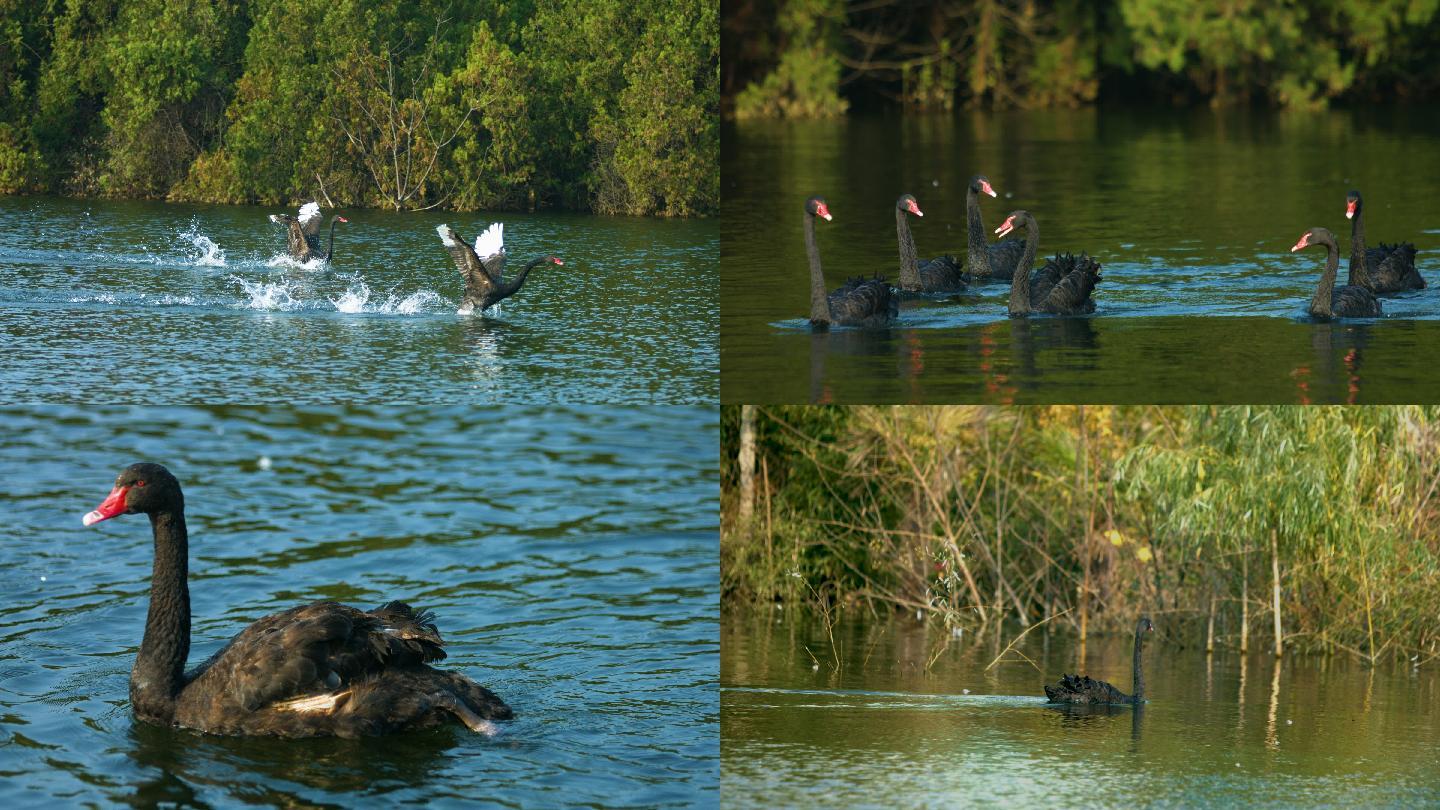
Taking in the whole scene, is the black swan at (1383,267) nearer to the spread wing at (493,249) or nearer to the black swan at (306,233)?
the spread wing at (493,249)

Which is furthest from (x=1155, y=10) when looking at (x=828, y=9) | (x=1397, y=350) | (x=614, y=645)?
(x=614, y=645)

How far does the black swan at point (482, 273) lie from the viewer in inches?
499

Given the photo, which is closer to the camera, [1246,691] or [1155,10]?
[1246,691]

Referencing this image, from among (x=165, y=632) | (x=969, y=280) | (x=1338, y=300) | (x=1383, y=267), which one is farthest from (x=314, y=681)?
(x=1383, y=267)

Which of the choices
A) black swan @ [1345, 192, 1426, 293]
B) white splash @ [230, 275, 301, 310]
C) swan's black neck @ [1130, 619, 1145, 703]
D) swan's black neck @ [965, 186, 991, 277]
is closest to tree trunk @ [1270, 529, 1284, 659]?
swan's black neck @ [1130, 619, 1145, 703]

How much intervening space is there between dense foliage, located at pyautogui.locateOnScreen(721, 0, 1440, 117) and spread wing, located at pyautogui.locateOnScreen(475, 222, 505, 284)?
73.3 feet

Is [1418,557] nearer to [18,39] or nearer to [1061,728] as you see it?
[1061,728]

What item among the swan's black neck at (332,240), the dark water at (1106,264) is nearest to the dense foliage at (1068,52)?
the dark water at (1106,264)

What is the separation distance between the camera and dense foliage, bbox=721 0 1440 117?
115 feet

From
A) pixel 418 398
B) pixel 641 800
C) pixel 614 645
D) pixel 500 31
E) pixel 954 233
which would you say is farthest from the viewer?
pixel 954 233

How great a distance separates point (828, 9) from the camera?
35281 millimetres

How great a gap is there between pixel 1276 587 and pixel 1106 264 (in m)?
3.58

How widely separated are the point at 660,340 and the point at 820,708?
264 centimetres

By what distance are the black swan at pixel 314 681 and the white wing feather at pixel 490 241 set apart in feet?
15.2
